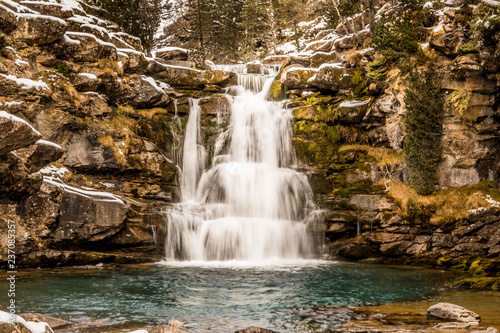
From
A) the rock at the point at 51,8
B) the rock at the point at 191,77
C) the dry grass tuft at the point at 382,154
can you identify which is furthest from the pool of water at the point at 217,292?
the rock at the point at 51,8

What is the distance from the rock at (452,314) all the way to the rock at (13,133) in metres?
11.8

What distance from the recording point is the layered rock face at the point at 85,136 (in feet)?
52.2

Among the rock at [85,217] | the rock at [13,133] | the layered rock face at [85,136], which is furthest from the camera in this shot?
the rock at [85,217]

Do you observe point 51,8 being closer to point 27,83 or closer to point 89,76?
point 89,76

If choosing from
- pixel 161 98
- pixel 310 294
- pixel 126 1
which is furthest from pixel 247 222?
pixel 126 1

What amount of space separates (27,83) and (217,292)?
44.6ft

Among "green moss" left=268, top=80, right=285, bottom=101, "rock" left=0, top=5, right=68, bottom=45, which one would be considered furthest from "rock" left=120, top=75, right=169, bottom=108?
"green moss" left=268, top=80, right=285, bottom=101

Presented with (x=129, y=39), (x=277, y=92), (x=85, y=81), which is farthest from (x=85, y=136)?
(x=277, y=92)

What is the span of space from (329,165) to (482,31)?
9905mm

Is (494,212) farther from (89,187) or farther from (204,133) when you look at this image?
(89,187)

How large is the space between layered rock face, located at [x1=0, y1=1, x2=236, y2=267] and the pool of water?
2.00 m

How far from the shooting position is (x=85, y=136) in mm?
19797

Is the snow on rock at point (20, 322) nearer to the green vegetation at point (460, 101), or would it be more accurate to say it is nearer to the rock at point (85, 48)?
the rock at point (85, 48)

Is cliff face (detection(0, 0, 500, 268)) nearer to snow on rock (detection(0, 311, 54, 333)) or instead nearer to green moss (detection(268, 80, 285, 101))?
green moss (detection(268, 80, 285, 101))
